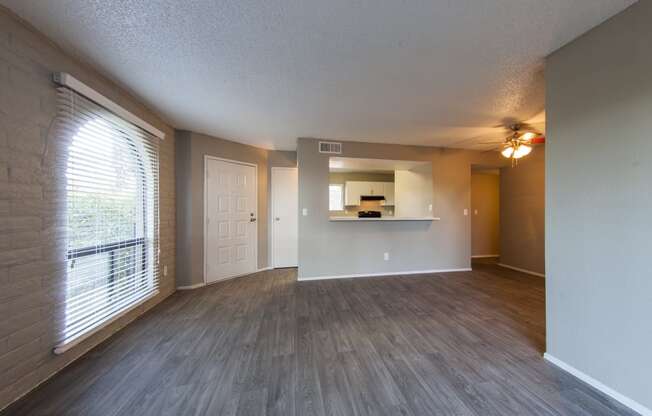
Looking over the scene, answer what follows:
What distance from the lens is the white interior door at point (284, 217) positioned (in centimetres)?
457

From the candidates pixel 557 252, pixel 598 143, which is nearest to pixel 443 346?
pixel 557 252

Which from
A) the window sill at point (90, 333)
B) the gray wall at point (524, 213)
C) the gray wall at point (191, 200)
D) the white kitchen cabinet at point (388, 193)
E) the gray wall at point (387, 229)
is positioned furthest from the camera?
the white kitchen cabinet at point (388, 193)

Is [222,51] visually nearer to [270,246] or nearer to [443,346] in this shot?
[443,346]

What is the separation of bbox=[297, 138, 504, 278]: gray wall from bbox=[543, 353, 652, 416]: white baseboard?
7.94 ft

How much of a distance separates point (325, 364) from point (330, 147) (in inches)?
122

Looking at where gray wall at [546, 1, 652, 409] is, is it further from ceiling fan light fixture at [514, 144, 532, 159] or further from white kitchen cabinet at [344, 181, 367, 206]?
white kitchen cabinet at [344, 181, 367, 206]

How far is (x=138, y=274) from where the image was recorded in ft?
8.21

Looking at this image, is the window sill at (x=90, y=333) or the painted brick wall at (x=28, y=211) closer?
the painted brick wall at (x=28, y=211)

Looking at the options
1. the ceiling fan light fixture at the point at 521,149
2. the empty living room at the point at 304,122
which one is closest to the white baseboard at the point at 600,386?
the empty living room at the point at 304,122

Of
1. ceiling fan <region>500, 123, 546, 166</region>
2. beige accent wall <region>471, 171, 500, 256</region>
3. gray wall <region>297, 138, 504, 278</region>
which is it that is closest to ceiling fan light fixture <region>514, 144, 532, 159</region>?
ceiling fan <region>500, 123, 546, 166</region>

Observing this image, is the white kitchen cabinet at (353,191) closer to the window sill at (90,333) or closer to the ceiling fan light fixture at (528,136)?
the ceiling fan light fixture at (528,136)

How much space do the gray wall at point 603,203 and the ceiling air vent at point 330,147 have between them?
8.54 feet

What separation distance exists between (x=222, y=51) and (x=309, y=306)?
8.82 ft

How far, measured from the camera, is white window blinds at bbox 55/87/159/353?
5.58ft
